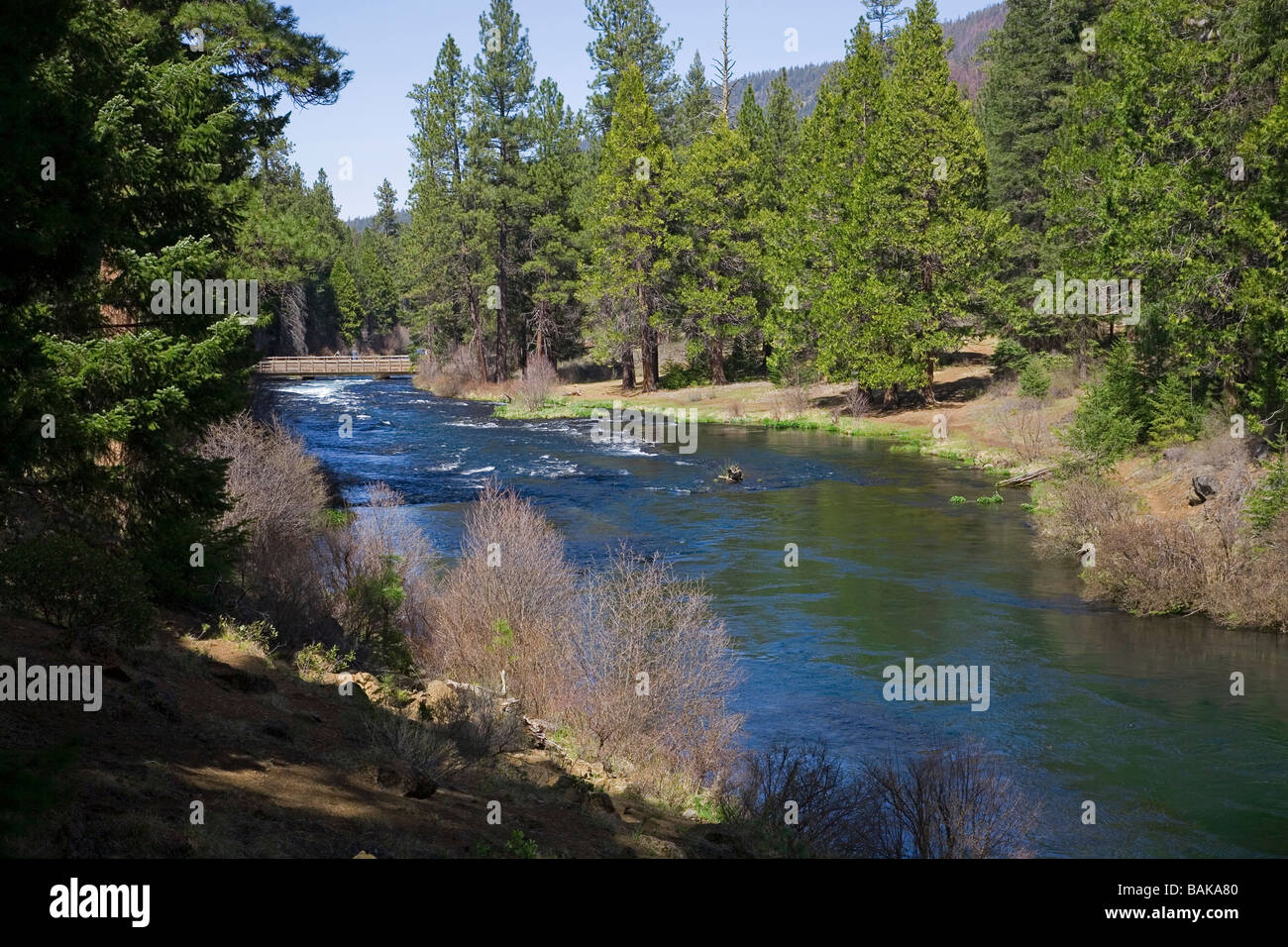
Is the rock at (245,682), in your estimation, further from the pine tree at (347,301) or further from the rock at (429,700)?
the pine tree at (347,301)

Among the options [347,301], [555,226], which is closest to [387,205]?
[347,301]

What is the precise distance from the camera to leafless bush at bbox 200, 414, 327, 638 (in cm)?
1705

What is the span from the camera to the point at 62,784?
760 centimetres

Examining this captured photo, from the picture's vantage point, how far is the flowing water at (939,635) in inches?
548

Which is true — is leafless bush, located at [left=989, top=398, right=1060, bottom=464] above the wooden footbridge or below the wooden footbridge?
below

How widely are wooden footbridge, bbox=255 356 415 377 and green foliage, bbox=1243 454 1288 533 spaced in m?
75.3

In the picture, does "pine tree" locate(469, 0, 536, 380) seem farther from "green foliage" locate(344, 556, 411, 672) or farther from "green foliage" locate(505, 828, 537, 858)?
"green foliage" locate(505, 828, 537, 858)

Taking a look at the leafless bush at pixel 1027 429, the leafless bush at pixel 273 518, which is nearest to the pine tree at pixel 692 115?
the leafless bush at pixel 1027 429

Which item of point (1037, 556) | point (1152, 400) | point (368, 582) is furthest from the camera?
point (1152, 400)

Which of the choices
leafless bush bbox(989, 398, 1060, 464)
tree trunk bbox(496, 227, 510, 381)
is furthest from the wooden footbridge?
leafless bush bbox(989, 398, 1060, 464)

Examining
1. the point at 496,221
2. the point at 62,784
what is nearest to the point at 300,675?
the point at 62,784

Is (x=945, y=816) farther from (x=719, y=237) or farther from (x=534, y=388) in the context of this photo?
(x=719, y=237)
